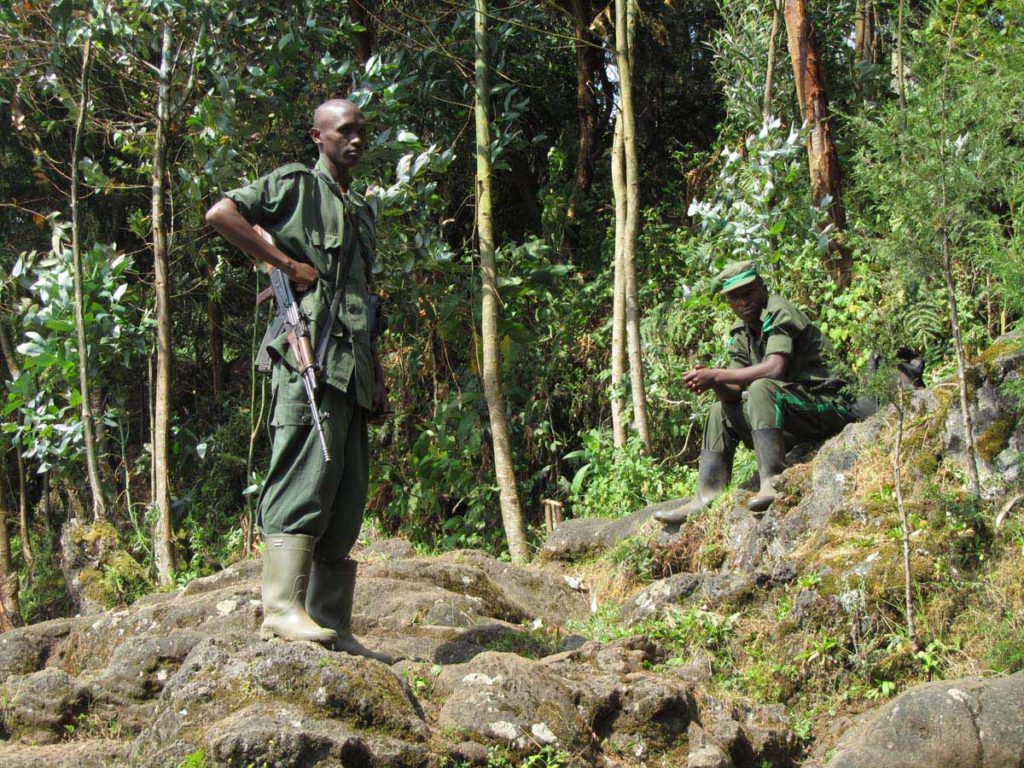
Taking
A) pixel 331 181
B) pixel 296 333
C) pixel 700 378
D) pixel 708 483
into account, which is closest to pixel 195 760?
pixel 296 333

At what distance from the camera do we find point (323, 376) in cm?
473

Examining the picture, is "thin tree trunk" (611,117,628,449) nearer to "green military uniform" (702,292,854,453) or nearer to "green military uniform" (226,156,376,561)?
"green military uniform" (702,292,854,453)

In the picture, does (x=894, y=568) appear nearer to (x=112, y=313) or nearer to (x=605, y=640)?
(x=605, y=640)

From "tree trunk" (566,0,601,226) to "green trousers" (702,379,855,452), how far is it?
17.8 ft

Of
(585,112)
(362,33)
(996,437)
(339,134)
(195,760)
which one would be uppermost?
(362,33)

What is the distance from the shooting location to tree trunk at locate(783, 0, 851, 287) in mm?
9500

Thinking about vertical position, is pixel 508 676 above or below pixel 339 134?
below

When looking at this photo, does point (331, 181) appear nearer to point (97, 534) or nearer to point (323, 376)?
point (323, 376)

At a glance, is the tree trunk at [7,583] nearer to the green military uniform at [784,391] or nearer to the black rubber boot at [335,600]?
the black rubber boot at [335,600]

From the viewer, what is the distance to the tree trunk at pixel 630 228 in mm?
9570

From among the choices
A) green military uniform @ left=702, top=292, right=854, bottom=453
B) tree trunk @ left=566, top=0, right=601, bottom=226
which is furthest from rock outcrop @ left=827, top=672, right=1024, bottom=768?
tree trunk @ left=566, top=0, right=601, bottom=226

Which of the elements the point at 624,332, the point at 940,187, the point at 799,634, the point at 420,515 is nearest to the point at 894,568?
the point at 799,634

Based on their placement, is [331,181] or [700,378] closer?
[331,181]

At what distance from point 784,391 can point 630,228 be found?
3.22 meters
